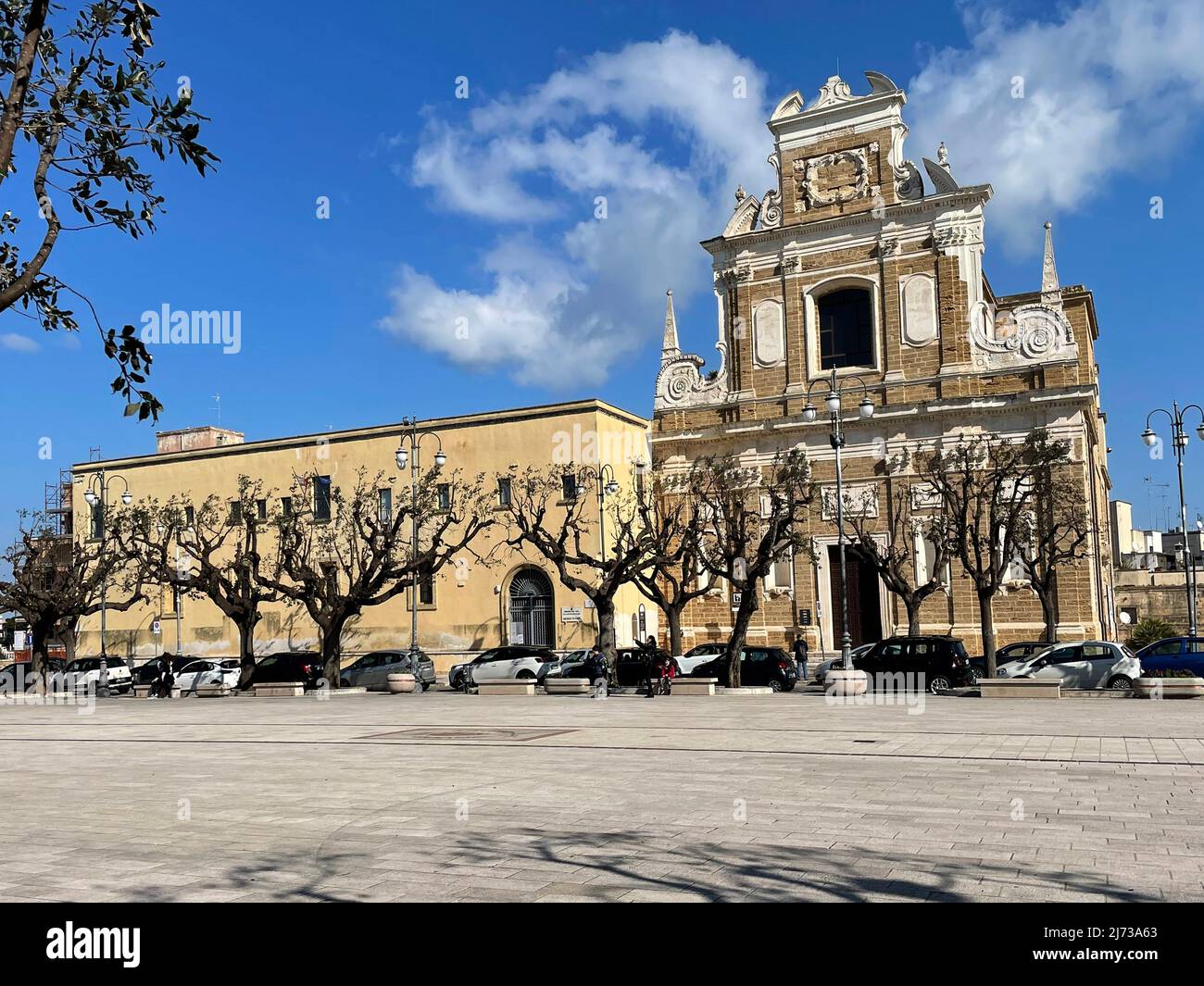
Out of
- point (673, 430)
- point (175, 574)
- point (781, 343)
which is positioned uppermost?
point (781, 343)

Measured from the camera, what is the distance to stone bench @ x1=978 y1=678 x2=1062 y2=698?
82.0ft

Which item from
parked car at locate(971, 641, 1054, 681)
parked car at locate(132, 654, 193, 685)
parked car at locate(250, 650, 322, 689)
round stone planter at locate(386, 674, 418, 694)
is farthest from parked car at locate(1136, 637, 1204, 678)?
parked car at locate(132, 654, 193, 685)

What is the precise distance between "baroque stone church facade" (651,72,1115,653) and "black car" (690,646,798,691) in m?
10.6

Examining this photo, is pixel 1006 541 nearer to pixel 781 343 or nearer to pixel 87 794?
pixel 781 343

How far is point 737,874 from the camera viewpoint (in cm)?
751

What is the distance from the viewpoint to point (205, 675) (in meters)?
40.7

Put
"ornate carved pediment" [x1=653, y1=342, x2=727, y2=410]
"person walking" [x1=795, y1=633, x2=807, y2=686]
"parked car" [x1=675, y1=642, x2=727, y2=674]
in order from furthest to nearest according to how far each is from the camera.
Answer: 1. "ornate carved pediment" [x1=653, y1=342, x2=727, y2=410]
2. "person walking" [x1=795, y1=633, x2=807, y2=686]
3. "parked car" [x1=675, y1=642, x2=727, y2=674]

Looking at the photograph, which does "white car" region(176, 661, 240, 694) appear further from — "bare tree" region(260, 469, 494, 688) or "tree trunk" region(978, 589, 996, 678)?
"tree trunk" region(978, 589, 996, 678)

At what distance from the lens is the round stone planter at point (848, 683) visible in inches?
1036

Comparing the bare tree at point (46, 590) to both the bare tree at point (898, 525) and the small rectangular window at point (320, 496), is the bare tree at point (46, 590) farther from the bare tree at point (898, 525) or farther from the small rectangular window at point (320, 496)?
the bare tree at point (898, 525)

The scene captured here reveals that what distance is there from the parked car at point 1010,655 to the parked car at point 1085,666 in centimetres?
208
